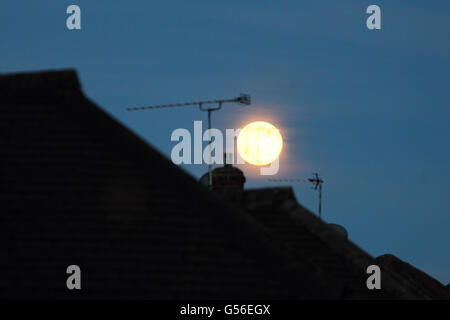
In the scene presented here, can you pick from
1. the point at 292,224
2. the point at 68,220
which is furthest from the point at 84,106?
the point at 292,224

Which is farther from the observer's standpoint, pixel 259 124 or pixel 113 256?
pixel 259 124

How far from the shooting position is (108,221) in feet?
44.2

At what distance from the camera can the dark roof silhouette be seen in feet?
42.9

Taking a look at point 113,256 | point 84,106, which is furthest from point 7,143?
point 113,256

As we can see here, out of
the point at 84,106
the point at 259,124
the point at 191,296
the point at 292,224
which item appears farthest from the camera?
the point at 259,124

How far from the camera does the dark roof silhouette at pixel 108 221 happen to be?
13.1 metres

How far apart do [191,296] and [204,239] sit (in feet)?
3.38

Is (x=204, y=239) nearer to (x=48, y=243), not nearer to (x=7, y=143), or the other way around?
(x=48, y=243)
